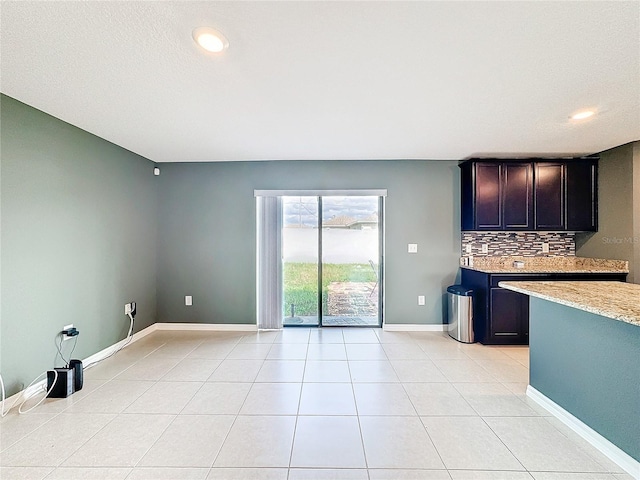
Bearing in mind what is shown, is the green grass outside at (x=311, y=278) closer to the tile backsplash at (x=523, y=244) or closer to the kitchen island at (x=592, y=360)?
the tile backsplash at (x=523, y=244)

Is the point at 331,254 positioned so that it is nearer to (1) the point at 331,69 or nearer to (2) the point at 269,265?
(2) the point at 269,265

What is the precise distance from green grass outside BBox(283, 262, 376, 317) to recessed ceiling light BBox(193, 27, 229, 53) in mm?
2906

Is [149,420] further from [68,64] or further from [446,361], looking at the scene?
[446,361]

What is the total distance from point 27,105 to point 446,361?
430cm

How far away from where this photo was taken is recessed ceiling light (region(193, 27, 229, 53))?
148cm

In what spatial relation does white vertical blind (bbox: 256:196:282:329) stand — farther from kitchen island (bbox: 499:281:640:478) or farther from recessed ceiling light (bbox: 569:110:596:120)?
recessed ceiling light (bbox: 569:110:596:120)

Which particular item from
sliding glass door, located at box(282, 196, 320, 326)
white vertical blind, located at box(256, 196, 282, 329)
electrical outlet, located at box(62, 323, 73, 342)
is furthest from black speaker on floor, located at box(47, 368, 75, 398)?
sliding glass door, located at box(282, 196, 320, 326)

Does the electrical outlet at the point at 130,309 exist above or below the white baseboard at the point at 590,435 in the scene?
above

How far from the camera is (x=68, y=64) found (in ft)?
5.74

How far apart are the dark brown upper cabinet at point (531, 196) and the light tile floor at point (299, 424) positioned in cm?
167

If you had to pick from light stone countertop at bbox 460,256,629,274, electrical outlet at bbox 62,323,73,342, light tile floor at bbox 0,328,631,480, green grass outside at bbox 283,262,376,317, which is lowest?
light tile floor at bbox 0,328,631,480

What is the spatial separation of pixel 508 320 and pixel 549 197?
1.64m

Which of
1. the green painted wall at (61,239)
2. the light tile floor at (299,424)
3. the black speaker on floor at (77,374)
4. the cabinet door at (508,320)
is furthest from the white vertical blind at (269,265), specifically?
the cabinet door at (508,320)

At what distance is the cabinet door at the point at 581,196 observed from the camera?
3.64m
